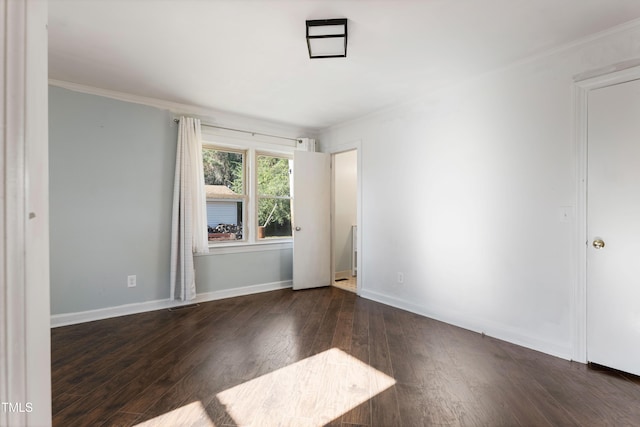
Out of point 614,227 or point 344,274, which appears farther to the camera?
point 344,274

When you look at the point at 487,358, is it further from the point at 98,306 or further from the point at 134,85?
the point at 134,85

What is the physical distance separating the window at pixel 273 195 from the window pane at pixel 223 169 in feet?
0.95

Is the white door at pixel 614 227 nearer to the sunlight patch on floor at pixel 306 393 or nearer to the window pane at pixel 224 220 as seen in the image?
the sunlight patch on floor at pixel 306 393

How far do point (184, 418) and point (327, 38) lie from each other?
8.69 ft

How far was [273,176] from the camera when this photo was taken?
487 centimetres

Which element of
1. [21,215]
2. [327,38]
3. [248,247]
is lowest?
[248,247]

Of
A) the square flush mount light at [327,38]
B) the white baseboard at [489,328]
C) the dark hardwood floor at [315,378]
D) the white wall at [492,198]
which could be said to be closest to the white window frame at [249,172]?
the dark hardwood floor at [315,378]

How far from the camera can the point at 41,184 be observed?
1.72 ft

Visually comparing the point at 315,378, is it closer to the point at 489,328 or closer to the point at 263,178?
the point at 489,328

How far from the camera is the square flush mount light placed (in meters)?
2.18

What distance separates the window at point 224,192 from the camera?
429cm

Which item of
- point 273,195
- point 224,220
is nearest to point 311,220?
point 273,195

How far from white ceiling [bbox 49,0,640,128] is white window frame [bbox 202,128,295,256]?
0.77 m

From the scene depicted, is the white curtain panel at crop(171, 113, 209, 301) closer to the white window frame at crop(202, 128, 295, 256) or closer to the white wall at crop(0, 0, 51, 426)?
the white window frame at crop(202, 128, 295, 256)
